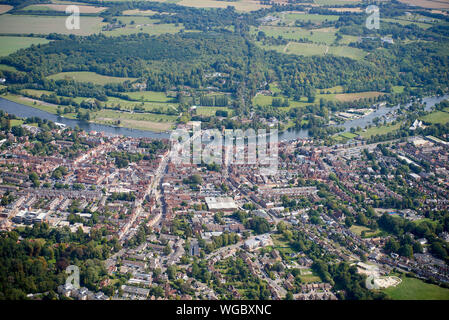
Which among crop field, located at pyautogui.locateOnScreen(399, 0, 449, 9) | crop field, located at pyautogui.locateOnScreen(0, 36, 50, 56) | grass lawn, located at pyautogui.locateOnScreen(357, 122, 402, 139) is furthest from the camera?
crop field, located at pyautogui.locateOnScreen(399, 0, 449, 9)

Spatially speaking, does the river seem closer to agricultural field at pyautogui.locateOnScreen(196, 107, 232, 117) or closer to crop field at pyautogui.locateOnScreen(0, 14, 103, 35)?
agricultural field at pyautogui.locateOnScreen(196, 107, 232, 117)

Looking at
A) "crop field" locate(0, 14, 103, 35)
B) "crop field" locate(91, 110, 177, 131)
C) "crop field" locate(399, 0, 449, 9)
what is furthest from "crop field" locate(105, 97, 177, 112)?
"crop field" locate(399, 0, 449, 9)

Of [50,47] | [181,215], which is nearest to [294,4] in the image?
[50,47]

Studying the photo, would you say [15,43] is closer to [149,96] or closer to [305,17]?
[149,96]

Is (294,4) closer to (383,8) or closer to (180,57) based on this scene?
(383,8)

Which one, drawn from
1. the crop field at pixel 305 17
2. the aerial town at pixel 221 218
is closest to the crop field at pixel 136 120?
the aerial town at pixel 221 218

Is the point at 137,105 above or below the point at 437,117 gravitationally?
above

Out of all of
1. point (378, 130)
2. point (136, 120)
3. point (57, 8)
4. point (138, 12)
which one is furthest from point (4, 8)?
point (378, 130)
